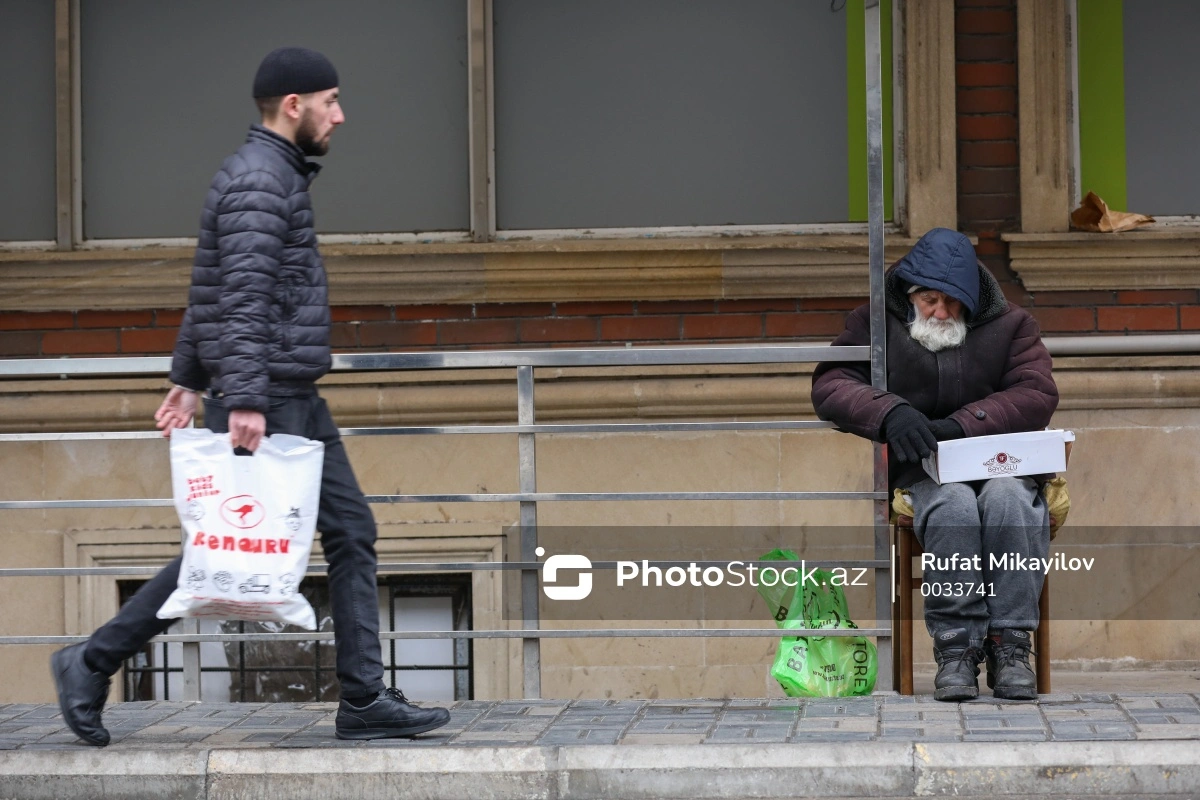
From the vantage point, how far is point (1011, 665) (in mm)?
5148

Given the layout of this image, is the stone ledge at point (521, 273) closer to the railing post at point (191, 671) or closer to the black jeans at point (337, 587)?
the railing post at point (191, 671)

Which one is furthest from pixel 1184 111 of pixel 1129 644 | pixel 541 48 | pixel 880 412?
pixel 880 412

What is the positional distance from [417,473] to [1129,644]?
124 inches

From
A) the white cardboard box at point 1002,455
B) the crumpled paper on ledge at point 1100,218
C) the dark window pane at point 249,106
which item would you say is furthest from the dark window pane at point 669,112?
the white cardboard box at point 1002,455

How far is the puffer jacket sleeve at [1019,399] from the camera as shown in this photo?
17.4 feet

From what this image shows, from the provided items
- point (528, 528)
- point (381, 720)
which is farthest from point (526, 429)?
point (381, 720)

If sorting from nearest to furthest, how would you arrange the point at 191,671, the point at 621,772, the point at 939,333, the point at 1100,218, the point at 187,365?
the point at 621,772 < the point at 187,365 < the point at 939,333 < the point at 191,671 < the point at 1100,218

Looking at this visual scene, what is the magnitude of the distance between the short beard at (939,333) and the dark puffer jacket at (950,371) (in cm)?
2

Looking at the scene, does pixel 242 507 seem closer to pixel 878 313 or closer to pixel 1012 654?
pixel 878 313

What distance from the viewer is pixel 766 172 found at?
790 cm

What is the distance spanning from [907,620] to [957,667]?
0.29 meters

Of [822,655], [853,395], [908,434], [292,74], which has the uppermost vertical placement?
[292,74]

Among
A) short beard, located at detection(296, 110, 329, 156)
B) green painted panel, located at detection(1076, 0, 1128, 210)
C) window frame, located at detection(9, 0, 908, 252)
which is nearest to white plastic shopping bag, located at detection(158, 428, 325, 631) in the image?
short beard, located at detection(296, 110, 329, 156)

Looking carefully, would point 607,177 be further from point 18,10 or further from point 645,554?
point 18,10
